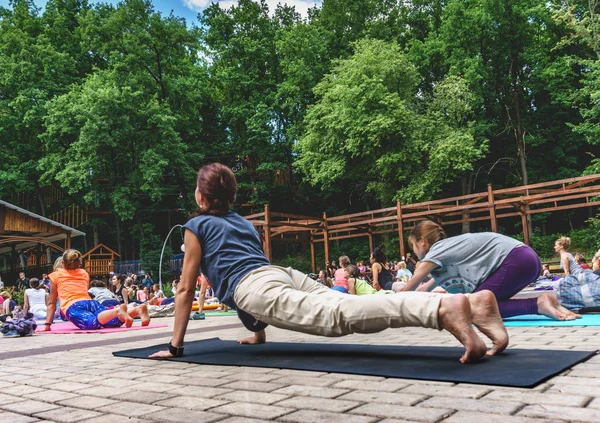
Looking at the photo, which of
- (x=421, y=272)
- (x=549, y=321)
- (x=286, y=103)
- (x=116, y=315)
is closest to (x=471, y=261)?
(x=421, y=272)

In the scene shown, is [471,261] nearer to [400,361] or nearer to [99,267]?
[400,361]

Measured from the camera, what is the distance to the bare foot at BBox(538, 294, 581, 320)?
16.3ft

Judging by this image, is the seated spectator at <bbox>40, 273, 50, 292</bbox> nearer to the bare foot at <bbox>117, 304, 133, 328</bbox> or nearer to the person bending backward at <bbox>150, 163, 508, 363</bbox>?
the bare foot at <bbox>117, 304, 133, 328</bbox>

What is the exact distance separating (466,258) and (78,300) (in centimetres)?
577

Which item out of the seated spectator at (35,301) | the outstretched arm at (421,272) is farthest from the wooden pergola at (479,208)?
the outstretched arm at (421,272)

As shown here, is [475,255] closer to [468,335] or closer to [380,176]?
[468,335]

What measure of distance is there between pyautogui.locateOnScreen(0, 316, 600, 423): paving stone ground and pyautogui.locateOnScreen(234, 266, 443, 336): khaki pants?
0.27 meters

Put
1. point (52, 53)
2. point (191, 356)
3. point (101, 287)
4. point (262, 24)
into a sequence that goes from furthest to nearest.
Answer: point (262, 24), point (52, 53), point (101, 287), point (191, 356)

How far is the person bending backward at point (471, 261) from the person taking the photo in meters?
4.07

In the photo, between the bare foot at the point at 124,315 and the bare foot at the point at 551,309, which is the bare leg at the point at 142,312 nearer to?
the bare foot at the point at 124,315

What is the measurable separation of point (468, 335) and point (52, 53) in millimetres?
33736

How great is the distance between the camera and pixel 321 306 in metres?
2.86

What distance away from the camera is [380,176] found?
29750 millimetres

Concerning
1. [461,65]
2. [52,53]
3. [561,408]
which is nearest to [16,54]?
[52,53]
